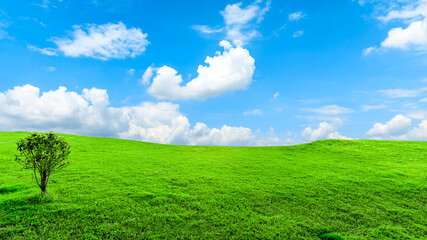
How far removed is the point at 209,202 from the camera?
10984 millimetres

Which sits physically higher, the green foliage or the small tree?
the small tree

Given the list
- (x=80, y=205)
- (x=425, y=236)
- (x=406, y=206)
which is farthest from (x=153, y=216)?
(x=406, y=206)

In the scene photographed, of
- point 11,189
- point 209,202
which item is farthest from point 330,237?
point 11,189

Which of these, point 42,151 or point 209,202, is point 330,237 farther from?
point 42,151

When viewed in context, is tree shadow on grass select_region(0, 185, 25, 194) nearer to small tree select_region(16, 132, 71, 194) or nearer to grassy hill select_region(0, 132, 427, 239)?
grassy hill select_region(0, 132, 427, 239)

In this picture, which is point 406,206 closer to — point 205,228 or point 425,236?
point 425,236

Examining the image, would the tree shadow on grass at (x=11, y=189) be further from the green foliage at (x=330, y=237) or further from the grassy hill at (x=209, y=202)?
the green foliage at (x=330, y=237)

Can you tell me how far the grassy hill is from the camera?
870 centimetres

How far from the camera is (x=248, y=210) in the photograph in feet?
34.7

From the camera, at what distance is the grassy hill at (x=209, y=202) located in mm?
8703

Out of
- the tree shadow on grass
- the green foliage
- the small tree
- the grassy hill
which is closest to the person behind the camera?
the grassy hill

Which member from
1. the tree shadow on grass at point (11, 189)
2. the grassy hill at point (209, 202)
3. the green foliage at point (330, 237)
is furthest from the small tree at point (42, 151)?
the green foliage at point (330, 237)

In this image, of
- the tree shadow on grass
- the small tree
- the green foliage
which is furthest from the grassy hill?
the small tree

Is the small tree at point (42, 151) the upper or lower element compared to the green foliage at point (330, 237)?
upper
